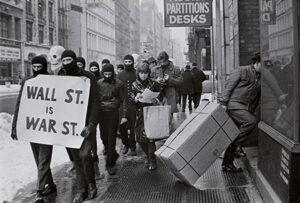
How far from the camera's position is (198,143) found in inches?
218

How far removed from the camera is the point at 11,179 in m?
6.77

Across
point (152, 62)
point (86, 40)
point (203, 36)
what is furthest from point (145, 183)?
point (86, 40)

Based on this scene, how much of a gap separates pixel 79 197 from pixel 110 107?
6.91 ft

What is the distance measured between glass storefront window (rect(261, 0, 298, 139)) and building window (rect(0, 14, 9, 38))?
4956 cm

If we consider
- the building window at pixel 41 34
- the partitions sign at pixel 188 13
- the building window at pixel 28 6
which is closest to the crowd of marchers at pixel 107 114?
the partitions sign at pixel 188 13

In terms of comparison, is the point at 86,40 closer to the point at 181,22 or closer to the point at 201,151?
the point at 181,22

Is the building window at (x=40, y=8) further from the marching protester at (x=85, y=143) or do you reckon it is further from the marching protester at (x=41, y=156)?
the marching protester at (x=85, y=143)

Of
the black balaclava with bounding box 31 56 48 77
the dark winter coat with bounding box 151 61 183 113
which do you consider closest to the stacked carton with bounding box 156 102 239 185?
the black balaclava with bounding box 31 56 48 77

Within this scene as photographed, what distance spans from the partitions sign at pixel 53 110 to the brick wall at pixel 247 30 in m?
4.00

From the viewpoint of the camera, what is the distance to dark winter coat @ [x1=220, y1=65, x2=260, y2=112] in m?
6.38

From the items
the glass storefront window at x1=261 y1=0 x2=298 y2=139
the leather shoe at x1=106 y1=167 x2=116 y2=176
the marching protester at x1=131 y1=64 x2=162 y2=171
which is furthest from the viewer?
the marching protester at x1=131 y1=64 x2=162 y2=171

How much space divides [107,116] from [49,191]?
5.73ft

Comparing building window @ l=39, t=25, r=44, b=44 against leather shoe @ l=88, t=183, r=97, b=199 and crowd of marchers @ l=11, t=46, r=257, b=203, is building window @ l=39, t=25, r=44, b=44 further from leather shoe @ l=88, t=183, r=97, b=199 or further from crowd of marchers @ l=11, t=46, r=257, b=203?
leather shoe @ l=88, t=183, r=97, b=199

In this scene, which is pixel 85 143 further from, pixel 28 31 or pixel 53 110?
pixel 28 31
